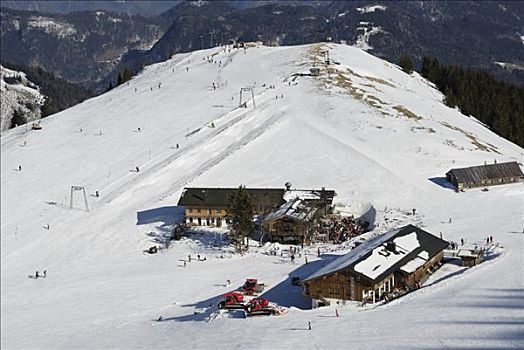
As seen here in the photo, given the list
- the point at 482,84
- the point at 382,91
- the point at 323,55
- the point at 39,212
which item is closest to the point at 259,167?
the point at 39,212

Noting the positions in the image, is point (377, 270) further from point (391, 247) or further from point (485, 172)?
point (485, 172)

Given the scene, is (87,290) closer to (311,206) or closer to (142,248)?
(142,248)

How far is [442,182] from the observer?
229 feet

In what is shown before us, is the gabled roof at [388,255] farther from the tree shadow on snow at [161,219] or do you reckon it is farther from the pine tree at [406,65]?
the pine tree at [406,65]

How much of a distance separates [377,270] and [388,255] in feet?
8.58

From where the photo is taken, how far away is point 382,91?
10469cm

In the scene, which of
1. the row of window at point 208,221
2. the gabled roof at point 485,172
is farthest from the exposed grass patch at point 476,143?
the row of window at point 208,221

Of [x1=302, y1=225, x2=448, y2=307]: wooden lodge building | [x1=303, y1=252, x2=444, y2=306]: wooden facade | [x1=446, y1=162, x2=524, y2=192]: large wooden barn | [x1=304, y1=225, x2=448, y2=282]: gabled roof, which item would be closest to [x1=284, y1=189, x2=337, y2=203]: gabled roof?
[x1=446, y1=162, x2=524, y2=192]: large wooden barn

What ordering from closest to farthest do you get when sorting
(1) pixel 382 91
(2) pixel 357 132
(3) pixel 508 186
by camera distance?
(3) pixel 508 186 → (2) pixel 357 132 → (1) pixel 382 91

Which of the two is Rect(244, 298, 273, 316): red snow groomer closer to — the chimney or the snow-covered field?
the snow-covered field

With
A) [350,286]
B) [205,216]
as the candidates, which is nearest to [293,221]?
[205,216]

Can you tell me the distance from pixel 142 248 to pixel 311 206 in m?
15.2

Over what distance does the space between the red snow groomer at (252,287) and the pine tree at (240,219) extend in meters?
10.9

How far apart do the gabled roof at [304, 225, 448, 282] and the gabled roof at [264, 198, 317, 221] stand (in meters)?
10.7
